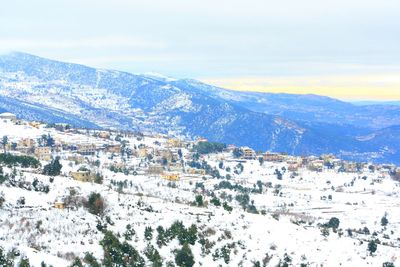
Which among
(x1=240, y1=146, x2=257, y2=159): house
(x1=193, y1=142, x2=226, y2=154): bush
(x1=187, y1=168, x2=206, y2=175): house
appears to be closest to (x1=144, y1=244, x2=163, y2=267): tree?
(x1=187, y1=168, x2=206, y2=175): house

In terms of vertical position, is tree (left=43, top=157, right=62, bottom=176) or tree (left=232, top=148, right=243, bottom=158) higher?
tree (left=43, top=157, right=62, bottom=176)

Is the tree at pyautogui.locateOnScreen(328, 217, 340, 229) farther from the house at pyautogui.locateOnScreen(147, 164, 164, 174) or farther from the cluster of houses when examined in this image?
the house at pyautogui.locateOnScreen(147, 164, 164, 174)

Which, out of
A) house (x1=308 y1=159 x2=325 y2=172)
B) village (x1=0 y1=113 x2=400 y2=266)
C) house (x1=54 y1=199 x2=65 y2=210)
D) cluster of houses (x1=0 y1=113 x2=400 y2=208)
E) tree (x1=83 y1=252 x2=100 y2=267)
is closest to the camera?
tree (x1=83 y1=252 x2=100 y2=267)

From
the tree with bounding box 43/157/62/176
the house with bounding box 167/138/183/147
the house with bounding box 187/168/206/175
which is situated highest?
the tree with bounding box 43/157/62/176

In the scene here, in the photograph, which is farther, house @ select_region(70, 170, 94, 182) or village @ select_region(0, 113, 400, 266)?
house @ select_region(70, 170, 94, 182)

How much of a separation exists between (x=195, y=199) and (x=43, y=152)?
56043 mm

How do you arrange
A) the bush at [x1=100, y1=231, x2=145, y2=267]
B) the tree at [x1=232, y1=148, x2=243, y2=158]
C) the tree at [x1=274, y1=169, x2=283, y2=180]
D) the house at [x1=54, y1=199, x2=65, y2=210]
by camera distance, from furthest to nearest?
1. the tree at [x1=232, y1=148, x2=243, y2=158]
2. the tree at [x1=274, y1=169, x2=283, y2=180]
3. the house at [x1=54, y1=199, x2=65, y2=210]
4. the bush at [x1=100, y1=231, x2=145, y2=267]

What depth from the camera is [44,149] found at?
5394 inches

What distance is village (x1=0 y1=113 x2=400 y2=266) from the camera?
198 feet

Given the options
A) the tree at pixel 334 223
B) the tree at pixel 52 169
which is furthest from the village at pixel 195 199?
the tree at pixel 334 223

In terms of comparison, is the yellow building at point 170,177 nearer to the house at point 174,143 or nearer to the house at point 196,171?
the house at point 196,171

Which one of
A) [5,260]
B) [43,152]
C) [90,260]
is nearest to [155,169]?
[43,152]

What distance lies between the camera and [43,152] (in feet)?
440

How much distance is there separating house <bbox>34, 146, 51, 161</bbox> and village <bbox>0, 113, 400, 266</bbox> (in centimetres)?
43
